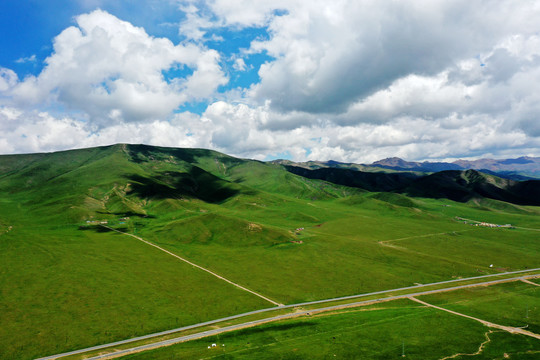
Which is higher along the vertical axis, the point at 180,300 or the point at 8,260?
the point at 8,260

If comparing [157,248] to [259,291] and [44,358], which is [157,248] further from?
[44,358]

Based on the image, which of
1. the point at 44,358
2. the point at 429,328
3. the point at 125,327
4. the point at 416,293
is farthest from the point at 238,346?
the point at 416,293

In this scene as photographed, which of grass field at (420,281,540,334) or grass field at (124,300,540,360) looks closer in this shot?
grass field at (124,300,540,360)

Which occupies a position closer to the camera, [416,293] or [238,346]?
[238,346]

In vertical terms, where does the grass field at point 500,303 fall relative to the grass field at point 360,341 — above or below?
below

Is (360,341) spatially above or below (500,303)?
above

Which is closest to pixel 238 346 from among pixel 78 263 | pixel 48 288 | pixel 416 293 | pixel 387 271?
pixel 416 293

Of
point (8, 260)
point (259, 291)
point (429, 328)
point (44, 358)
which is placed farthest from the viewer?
point (8, 260)

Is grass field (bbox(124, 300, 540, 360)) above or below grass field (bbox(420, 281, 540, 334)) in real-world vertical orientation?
above

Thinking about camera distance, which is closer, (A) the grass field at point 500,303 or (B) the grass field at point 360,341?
(B) the grass field at point 360,341

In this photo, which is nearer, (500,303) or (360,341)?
(360,341)

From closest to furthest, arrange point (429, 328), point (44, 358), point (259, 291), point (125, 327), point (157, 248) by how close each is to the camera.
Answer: point (44, 358), point (429, 328), point (125, 327), point (259, 291), point (157, 248)
